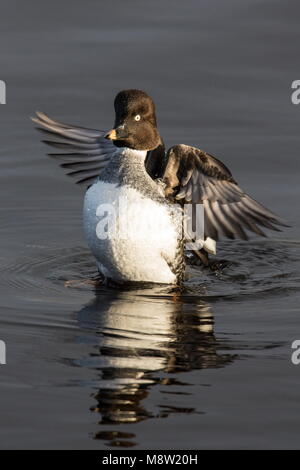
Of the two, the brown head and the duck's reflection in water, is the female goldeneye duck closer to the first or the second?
the brown head

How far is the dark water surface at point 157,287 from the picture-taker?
22.3 ft

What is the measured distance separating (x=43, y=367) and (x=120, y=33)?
7.87 meters

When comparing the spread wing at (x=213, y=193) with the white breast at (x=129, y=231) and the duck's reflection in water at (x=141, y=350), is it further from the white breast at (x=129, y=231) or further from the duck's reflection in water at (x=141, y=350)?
the duck's reflection in water at (x=141, y=350)

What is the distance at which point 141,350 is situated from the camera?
7.79 meters

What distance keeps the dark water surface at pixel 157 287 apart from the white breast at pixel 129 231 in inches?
9.4

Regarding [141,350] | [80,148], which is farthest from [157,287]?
[80,148]

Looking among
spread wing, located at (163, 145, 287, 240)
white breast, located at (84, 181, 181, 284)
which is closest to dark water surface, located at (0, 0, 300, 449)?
white breast, located at (84, 181, 181, 284)

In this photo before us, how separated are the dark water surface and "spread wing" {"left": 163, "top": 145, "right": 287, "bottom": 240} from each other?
21.0 inches

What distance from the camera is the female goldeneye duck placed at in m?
9.05

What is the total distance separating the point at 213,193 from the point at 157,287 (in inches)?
36.0

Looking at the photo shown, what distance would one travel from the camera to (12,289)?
927 cm

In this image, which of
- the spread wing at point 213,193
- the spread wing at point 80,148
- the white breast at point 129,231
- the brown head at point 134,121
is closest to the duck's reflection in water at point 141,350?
the white breast at point 129,231
